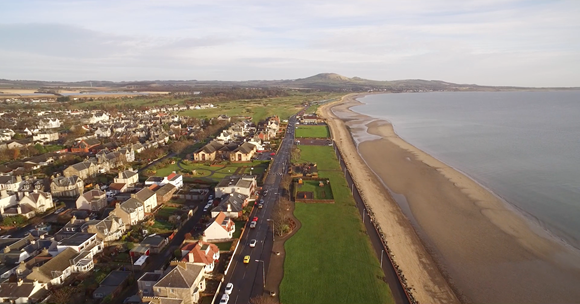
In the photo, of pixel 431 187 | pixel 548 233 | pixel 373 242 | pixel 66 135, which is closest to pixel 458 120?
pixel 431 187

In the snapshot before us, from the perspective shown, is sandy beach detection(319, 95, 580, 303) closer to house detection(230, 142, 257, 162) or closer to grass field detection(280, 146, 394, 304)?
grass field detection(280, 146, 394, 304)

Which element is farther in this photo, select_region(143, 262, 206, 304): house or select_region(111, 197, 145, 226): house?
select_region(111, 197, 145, 226): house

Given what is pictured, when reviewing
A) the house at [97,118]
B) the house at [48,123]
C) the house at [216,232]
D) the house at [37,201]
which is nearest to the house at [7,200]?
the house at [37,201]

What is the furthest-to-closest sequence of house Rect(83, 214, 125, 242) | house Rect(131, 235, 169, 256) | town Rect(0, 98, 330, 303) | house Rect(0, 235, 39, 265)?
house Rect(83, 214, 125, 242)
house Rect(131, 235, 169, 256)
house Rect(0, 235, 39, 265)
town Rect(0, 98, 330, 303)

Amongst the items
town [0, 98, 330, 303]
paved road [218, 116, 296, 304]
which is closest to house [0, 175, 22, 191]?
town [0, 98, 330, 303]

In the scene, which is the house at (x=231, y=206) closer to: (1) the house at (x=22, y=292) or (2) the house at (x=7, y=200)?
(1) the house at (x=22, y=292)

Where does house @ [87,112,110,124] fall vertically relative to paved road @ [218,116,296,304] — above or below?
above

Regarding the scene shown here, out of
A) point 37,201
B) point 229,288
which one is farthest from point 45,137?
point 229,288

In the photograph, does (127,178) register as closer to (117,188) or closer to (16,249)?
(117,188)
